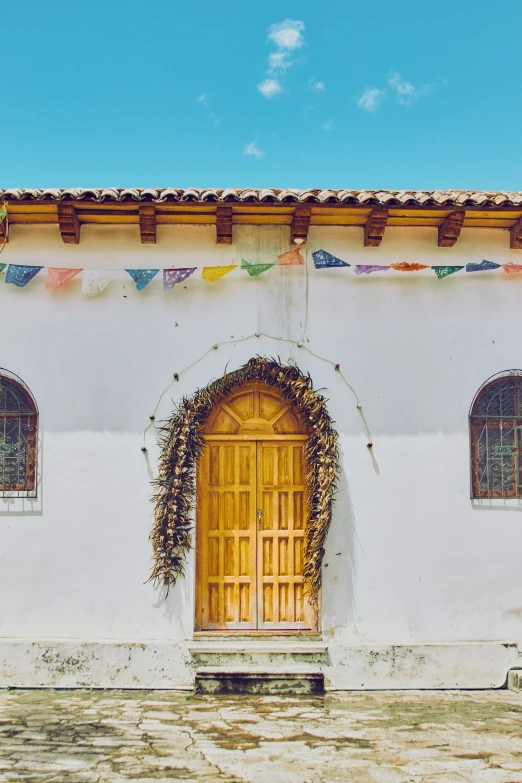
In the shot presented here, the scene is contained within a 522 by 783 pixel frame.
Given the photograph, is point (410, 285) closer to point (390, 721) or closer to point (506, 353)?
point (506, 353)

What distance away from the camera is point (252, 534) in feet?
22.1

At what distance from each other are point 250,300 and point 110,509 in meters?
2.58

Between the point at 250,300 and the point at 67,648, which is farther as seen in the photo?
the point at 250,300

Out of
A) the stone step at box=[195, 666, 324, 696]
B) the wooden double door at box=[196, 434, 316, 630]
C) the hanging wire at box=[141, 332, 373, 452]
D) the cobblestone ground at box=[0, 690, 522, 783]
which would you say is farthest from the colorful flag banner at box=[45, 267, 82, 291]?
the stone step at box=[195, 666, 324, 696]

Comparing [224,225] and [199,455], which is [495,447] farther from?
[224,225]

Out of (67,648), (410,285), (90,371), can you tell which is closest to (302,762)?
(67,648)

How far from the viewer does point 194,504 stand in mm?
6629

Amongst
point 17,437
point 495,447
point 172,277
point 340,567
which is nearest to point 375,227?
point 172,277

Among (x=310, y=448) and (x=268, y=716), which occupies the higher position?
(x=310, y=448)

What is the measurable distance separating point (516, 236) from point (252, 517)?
13.4 feet

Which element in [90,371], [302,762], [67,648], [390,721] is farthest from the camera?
[90,371]

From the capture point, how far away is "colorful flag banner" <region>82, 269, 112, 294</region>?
271 inches

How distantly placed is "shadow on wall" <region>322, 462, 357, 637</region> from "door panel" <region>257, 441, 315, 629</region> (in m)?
0.24

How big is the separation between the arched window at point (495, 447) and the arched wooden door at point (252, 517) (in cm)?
180
